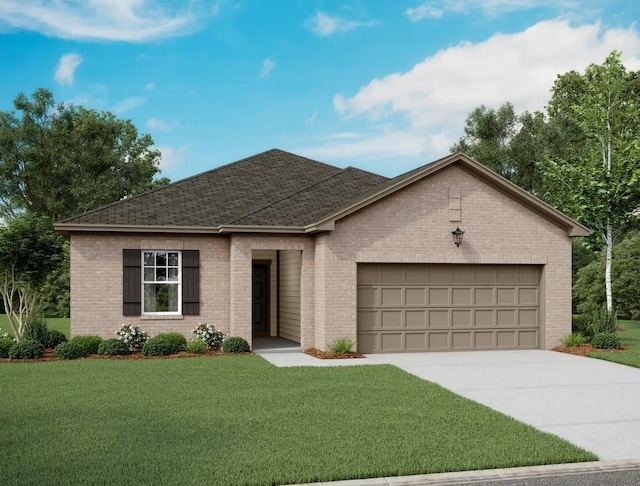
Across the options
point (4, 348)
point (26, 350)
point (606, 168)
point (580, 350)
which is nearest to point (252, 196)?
point (26, 350)

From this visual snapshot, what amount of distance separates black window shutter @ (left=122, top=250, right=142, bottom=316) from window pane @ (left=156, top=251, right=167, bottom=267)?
27.7 inches

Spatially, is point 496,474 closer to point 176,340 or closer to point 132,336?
point 176,340

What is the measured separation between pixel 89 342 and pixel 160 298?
2545 mm

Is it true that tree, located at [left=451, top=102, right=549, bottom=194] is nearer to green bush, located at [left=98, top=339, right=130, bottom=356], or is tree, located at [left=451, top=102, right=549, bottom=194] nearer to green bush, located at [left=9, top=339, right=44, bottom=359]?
green bush, located at [left=98, top=339, right=130, bottom=356]

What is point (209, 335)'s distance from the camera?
1931cm

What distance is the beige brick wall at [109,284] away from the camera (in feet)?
62.7

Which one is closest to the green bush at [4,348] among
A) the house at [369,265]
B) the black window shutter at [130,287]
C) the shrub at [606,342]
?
the house at [369,265]

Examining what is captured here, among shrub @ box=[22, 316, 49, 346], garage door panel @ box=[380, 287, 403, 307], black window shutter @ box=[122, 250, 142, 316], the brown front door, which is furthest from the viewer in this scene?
the brown front door

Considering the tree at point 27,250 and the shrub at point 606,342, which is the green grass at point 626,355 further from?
the tree at point 27,250

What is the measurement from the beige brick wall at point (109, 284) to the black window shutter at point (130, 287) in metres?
0.16

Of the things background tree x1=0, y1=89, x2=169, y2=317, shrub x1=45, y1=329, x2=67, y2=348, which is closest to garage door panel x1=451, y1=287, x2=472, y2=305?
shrub x1=45, y1=329, x2=67, y2=348

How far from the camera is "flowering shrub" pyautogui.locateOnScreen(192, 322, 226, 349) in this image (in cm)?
1927

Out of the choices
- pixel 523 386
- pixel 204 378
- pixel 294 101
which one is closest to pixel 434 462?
pixel 523 386

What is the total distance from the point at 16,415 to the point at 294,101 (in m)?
23.6
